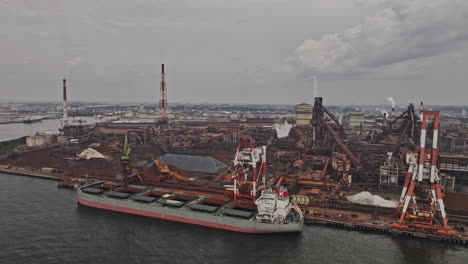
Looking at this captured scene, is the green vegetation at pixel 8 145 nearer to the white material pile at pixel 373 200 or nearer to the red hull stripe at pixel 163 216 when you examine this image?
the red hull stripe at pixel 163 216

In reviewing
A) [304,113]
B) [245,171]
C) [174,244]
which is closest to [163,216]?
[174,244]

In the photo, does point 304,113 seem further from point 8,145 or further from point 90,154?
point 8,145

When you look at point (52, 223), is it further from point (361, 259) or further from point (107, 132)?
point (107, 132)

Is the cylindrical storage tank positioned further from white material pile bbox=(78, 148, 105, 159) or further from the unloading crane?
the unloading crane

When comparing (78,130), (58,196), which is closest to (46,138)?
(78,130)

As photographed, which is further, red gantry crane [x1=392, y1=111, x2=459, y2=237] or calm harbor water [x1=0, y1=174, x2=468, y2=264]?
red gantry crane [x1=392, y1=111, x2=459, y2=237]

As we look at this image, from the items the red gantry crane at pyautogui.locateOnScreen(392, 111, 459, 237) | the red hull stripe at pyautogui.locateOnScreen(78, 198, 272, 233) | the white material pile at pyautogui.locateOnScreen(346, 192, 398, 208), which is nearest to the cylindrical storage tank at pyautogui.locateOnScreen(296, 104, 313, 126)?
the white material pile at pyautogui.locateOnScreen(346, 192, 398, 208)

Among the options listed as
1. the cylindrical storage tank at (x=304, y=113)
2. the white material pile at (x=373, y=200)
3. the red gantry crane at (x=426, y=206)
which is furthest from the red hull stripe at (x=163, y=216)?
the cylindrical storage tank at (x=304, y=113)
